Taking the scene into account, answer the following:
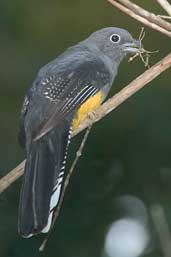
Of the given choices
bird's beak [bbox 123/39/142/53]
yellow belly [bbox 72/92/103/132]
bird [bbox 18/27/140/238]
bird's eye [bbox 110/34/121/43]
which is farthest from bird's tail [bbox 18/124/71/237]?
bird's eye [bbox 110/34/121/43]

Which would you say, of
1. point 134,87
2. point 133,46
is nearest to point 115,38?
point 133,46

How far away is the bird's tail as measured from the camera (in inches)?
171

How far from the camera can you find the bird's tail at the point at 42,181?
4344mm

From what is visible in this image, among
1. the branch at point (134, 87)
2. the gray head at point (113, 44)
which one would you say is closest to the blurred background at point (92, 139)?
the gray head at point (113, 44)

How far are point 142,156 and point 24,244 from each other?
36.7 inches

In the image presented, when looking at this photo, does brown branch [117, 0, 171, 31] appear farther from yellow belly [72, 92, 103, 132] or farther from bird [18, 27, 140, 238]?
yellow belly [72, 92, 103, 132]

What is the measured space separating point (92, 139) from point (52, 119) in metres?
1.93

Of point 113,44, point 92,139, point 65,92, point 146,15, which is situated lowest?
point 92,139

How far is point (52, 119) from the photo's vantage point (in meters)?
4.75

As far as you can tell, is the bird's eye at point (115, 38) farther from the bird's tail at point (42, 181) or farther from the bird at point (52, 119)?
the bird's tail at point (42, 181)

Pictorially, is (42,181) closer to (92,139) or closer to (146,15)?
(146,15)

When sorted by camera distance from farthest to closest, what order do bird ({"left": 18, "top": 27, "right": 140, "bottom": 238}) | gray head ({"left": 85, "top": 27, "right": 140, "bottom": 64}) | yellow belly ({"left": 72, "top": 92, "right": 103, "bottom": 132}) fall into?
1. gray head ({"left": 85, "top": 27, "right": 140, "bottom": 64})
2. yellow belly ({"left": 72, "top": 92, "right": 103, "bottom": 132})
3. bird ({"left": 18, "top": 27, "right": 140, "bottom": 238})

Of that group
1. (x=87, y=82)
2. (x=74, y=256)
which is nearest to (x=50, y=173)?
(x=87, y=82)

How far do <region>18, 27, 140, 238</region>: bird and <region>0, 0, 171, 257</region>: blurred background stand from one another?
45.4 inches
